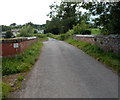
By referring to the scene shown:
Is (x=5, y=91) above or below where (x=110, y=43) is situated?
below

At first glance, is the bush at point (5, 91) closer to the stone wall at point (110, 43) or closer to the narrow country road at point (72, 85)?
the narrow country road at point (72, 85)

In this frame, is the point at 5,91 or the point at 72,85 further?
the point at 72,85

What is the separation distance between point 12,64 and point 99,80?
16.3 ft

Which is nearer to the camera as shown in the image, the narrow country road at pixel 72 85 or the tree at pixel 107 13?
the narrow country road at pixel 72 85

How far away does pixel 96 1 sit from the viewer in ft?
45.2

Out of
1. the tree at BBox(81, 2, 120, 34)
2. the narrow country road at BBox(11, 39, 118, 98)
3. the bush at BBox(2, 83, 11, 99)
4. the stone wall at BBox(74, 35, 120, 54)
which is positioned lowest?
the bush at BBox(2, 83, 11, 99)

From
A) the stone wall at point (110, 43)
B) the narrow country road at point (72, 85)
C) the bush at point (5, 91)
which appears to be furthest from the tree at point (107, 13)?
the bush at point (5, 91)

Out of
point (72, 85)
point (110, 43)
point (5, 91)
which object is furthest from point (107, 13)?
point (5, 91)

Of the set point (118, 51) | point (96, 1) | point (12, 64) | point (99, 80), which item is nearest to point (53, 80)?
point (99, 80)

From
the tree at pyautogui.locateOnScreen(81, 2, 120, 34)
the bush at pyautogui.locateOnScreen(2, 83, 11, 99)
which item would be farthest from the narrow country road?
the tree at pyautogui.locateOnScreen(81, 2, 120, 34)

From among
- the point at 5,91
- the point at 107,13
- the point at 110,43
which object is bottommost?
the point at 5,91

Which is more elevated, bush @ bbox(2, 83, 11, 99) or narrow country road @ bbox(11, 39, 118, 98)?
narrow country road @ bbox(11, 39, 118, 98)

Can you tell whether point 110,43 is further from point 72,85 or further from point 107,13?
point 72,85

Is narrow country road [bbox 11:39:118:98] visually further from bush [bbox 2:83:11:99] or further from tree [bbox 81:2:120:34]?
tree [bbox 81:2:120:34]
